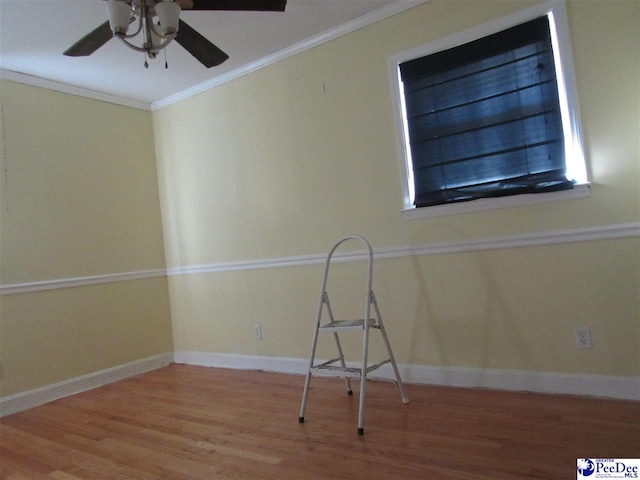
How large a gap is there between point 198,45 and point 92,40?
45cm

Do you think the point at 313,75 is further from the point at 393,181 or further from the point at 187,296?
the point at 187,296

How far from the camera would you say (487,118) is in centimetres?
257

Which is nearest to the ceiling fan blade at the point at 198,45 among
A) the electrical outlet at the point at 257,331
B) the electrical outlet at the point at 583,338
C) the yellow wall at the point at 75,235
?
the yellow wall at the point at 75,235

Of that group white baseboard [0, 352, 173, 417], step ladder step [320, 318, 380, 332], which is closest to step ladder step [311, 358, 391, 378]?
step ladder step [320, 318, 380, 332]

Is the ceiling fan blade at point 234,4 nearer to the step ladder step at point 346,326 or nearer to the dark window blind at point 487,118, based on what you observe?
the dark window blind at point 487,118

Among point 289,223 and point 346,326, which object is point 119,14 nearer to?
point 346,326

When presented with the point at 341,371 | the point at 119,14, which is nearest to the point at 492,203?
the point at 341,371

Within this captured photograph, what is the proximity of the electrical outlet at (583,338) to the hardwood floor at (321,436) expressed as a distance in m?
0.26

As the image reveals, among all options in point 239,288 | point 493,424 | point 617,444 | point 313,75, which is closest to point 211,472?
point 493,424

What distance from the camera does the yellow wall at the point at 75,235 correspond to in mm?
3178

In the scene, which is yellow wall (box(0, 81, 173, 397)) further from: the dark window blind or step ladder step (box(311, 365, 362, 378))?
the dark window blind

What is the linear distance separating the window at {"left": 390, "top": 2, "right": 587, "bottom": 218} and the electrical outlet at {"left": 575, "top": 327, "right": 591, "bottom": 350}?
2.22 ft

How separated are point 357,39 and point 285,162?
952 mm

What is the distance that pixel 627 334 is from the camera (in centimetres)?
221
